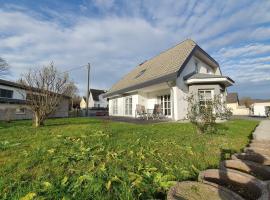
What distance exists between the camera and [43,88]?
34.2 feet

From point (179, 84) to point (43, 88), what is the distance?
8.64 metres

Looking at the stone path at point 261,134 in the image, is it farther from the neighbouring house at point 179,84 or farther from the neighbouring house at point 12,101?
the neighbouring house at point 12,101

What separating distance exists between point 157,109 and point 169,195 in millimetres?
13197

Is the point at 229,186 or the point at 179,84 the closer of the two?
the point at 229,186

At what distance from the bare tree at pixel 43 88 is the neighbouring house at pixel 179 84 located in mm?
6487

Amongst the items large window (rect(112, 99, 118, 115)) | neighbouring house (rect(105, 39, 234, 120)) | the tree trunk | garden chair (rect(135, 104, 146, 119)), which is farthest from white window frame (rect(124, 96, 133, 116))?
the tree trunk

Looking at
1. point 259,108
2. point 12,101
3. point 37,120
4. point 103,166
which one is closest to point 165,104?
point 37,120

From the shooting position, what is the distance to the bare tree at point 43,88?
10.2 metres

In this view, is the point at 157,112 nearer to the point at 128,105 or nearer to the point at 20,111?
the point at 128,105

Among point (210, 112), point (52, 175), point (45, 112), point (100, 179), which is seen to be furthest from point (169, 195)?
point (45, 112)

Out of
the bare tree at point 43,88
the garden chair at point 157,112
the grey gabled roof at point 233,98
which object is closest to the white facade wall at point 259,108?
the grey gabled roof at point 233,98

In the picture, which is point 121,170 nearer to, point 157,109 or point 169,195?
point 169,195

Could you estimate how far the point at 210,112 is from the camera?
745 centimetres

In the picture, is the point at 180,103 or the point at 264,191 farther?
the point at 180,103
